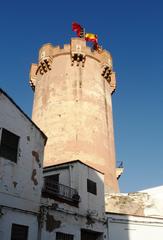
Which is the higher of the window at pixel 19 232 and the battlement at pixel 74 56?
the battlement at pixel 74 56

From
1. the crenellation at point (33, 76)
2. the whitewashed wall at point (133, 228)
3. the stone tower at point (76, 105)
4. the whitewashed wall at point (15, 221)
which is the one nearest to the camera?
the whitewashed wall at point (15, 221)

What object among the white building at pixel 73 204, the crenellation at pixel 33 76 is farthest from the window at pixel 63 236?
the crenellation at pixel 33 76

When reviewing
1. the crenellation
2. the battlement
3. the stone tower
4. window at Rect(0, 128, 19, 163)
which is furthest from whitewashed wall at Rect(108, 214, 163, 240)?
the crenellation

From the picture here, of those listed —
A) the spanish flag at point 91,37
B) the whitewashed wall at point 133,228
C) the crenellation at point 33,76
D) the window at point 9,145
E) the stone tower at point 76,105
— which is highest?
the spanish flag at point 91,37

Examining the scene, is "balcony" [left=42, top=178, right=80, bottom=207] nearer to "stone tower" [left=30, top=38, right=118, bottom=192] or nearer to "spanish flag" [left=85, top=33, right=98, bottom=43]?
"stone tower" [left=30, top=38, right=118, bottom=192]

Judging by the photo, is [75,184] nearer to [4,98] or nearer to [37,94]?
[4,98]

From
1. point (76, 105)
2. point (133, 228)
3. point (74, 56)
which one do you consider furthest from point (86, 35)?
point (133, 228)

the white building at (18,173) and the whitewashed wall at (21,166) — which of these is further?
the whitewashed wall at (21,166)

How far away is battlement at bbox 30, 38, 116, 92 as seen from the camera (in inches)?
1124

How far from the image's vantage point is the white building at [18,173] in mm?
11148

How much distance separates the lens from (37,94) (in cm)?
2941

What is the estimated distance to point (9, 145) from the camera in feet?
39.9

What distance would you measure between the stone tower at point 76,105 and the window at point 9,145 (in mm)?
11751

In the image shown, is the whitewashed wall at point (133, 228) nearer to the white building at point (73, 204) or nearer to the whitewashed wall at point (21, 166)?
the white building at point (73, 204)
